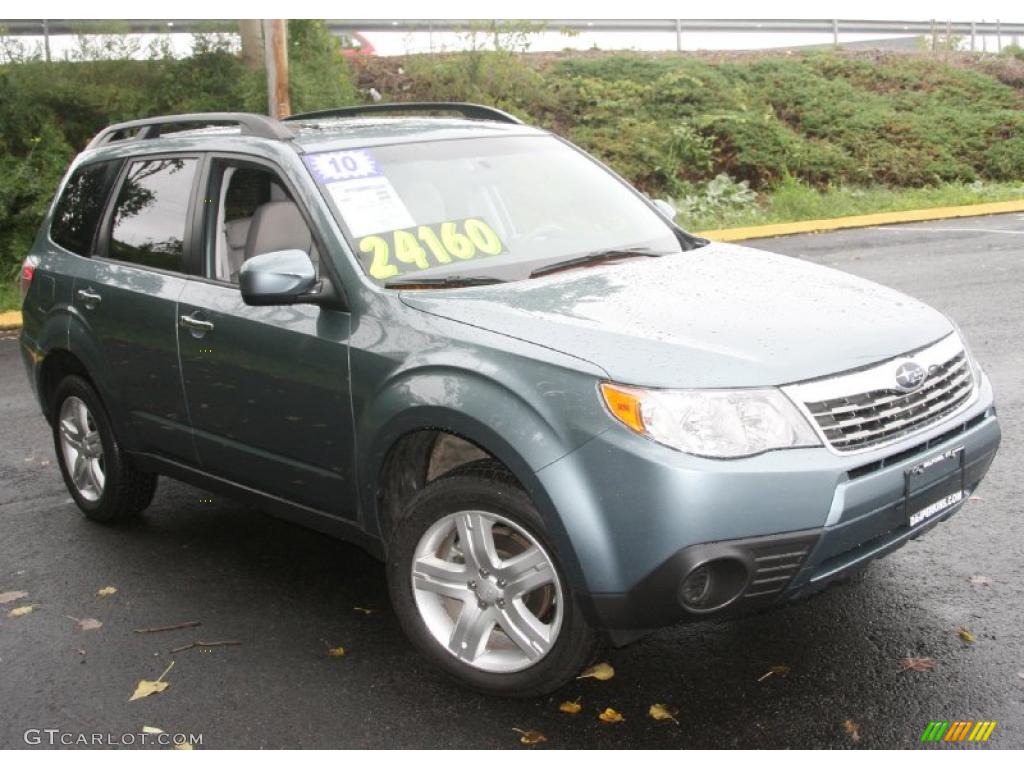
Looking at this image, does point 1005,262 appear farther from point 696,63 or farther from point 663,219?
point 696,63

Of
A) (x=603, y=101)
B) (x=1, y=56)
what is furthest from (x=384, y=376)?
(x=603, y=101)

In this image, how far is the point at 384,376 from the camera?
13.7ft

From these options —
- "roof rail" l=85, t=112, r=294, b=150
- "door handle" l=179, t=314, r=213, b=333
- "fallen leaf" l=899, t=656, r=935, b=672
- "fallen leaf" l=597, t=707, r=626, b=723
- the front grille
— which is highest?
"roof rail" l=85, t=112, r=294, b=150

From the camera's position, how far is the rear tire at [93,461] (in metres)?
5.83


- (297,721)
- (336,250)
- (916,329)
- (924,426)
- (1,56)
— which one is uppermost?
(1,56)

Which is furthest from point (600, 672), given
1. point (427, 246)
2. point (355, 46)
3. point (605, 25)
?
point (605, 25)

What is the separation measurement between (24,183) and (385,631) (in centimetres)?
1227

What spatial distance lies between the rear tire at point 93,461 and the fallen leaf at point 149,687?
1.67m

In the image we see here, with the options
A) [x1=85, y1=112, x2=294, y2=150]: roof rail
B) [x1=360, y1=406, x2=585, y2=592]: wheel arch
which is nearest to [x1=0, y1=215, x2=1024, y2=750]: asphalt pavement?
[x1=360, y1=406, x2=585, y2=592]: wheel arch

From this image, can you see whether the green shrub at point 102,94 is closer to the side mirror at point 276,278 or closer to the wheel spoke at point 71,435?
the wheel spoke at point 71,435

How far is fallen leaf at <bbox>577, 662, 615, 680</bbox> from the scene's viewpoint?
4203mm

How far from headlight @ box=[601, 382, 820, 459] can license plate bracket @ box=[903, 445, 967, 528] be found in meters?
0.42

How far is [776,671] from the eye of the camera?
13.7 feet

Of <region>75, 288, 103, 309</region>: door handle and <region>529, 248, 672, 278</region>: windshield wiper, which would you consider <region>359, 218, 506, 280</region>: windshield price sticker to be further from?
<region>75, 288, 103, 309</region>: door handle
